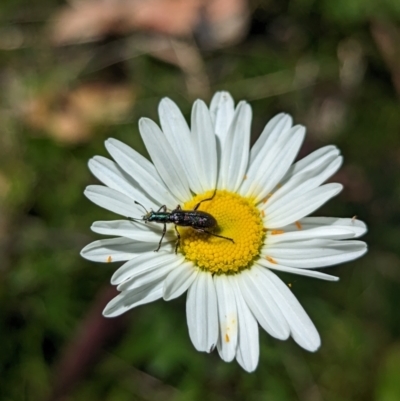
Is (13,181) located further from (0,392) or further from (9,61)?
(0,392)

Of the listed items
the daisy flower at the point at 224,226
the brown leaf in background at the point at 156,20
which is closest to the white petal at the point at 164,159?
the daisy flower at the point at 224,226

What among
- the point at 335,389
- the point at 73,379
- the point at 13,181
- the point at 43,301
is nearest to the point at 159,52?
the point at 13,181

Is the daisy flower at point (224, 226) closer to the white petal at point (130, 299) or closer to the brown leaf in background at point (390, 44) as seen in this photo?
the white petal at point (130, 299)

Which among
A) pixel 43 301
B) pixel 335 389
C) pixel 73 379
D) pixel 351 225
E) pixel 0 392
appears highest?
pixel 351 225

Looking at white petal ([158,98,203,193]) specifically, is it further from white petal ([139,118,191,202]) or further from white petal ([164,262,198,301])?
white petal ([164,262,198,301])

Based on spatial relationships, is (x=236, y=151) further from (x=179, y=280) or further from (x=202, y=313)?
(x=202, y=313)

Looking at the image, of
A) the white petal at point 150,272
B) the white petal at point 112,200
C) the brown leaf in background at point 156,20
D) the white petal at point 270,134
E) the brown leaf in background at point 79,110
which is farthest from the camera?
the brown leaf in background at point 156,20
